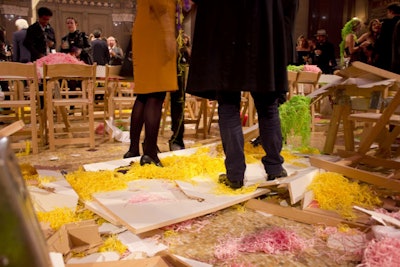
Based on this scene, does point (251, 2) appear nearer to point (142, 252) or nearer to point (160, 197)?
point (160, 197)

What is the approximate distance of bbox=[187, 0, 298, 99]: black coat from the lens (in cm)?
188

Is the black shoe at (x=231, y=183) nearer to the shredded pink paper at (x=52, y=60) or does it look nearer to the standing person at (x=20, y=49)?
the shredded pink paper at (x=52, y=60)

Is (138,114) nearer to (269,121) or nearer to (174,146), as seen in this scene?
(174,146)

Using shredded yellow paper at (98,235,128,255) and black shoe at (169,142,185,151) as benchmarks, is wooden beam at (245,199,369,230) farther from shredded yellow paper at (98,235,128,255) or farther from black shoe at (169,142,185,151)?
black shoe at (169,142,185,151)

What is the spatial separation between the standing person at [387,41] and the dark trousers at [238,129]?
3.20 meters

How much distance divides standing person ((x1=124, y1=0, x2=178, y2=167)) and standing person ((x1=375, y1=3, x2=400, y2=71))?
3325 mm

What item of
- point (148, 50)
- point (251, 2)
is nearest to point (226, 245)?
point (251, 2)

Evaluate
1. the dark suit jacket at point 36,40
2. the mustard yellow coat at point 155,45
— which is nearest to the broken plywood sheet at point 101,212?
the mustard yellow coat at point 155,45

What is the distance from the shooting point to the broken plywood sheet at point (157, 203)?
1.65 meters

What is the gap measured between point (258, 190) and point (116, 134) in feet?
8.23

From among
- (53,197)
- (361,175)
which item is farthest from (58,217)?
(361,175)

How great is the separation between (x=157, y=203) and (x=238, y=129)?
0.60 m

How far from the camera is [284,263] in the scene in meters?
1.42

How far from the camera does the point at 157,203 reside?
6.18 feet
